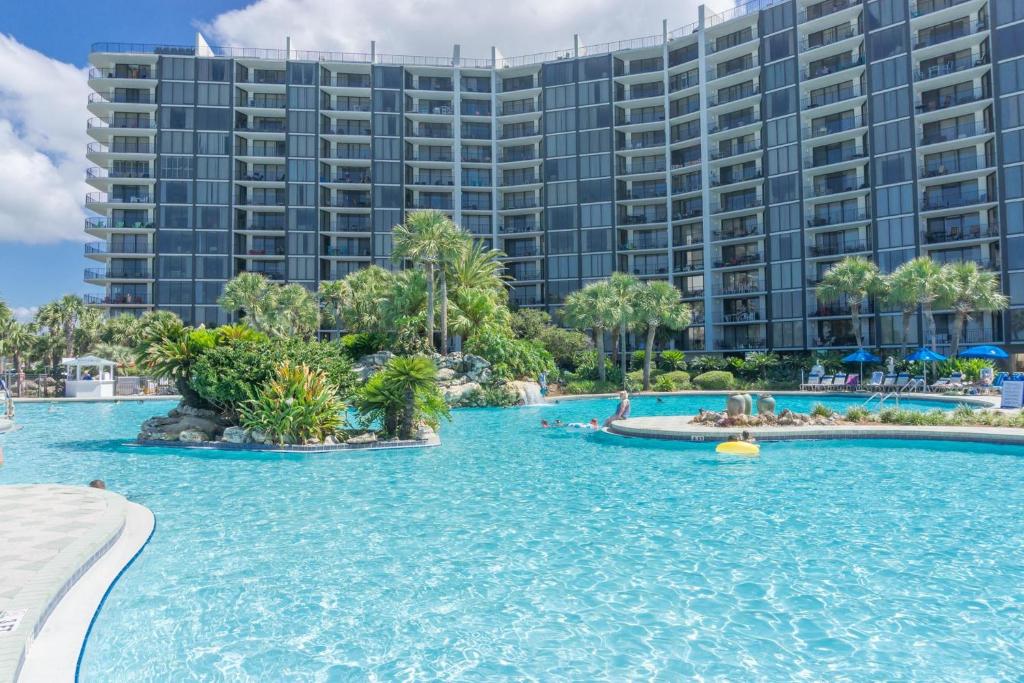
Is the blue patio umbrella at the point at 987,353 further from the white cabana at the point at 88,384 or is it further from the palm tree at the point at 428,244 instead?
the white cabana at the point at 88,384

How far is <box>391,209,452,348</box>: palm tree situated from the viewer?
39.8 meters

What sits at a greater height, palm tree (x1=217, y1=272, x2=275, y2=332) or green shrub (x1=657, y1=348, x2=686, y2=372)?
palm tree (x1=217, y1=272, x2=275, y2=332)

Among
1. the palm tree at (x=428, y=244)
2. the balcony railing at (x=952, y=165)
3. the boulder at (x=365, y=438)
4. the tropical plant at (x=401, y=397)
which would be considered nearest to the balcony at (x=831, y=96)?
the balcony railing at (x=952, y=165)

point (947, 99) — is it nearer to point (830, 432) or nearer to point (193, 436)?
point (830, 432)

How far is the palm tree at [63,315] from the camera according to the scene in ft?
173

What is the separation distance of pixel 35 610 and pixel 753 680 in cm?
628

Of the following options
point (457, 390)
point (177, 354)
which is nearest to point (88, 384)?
point (457, 390)

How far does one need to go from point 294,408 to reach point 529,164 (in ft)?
182

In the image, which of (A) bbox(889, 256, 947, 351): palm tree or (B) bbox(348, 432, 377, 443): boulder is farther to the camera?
(A) bbox(889, 256, 947, 351): palm tree

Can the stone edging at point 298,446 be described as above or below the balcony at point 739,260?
below

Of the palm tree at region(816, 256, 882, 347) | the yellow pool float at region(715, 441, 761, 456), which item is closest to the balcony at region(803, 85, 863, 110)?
the palm tree at region(816, 256, 882, 347)

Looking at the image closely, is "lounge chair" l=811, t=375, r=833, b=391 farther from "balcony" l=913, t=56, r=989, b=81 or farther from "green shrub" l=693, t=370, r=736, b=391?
"balcony" l=913, t=56, r=989, b=81

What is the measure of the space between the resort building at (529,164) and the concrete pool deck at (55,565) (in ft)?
180

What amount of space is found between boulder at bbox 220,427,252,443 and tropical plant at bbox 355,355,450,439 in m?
3.19
